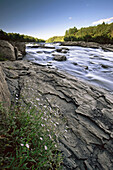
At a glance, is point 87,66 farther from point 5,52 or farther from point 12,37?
point 12,37

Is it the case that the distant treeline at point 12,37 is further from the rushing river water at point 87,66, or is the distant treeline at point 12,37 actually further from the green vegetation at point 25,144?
the green vegetation at point 25,144

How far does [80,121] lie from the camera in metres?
3.08

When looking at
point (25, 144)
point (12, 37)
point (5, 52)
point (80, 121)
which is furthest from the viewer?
point (12, 37)

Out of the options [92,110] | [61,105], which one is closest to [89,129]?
[92,110]

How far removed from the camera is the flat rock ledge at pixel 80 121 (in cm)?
223

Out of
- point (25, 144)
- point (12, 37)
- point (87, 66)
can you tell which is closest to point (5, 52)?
point (87, 66)

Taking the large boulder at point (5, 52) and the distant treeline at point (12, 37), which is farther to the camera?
the distant treeline at point (12, 37)

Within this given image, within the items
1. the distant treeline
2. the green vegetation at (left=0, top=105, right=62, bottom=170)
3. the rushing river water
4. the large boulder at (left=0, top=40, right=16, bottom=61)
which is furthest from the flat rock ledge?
the distant treeline

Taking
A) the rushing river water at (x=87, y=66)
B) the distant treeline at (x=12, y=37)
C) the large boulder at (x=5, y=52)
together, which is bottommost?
the rushing river water at (x=87, y=66)

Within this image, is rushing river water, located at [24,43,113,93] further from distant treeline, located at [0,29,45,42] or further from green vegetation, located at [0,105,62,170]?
green vegetation, located at [0,105,62,170]

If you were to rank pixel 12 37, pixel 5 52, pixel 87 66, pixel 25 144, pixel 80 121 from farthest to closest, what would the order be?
pixel 12 37
pixel 87 66
pixel 5 52
pixel 80 121
pixel 25 144

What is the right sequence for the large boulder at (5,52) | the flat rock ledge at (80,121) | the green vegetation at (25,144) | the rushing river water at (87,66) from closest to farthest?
the green vegetation at (25,144), the flat rock ledge at (80,121), the rushing river water at (87,66), the large boulder at (5,52)

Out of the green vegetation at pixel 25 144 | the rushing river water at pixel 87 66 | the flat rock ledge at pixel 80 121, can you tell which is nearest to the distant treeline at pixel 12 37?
the rushing river water at pixel 87 66

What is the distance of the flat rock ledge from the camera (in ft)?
7.30
